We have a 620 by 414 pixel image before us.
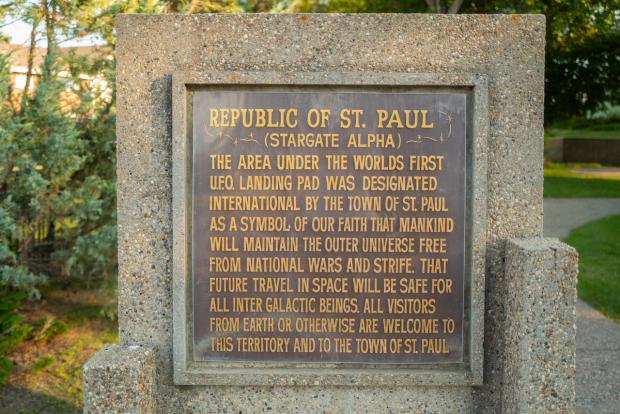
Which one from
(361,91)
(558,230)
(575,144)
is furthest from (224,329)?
(575,144)

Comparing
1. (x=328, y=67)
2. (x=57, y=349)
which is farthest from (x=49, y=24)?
(x=328, y=67)

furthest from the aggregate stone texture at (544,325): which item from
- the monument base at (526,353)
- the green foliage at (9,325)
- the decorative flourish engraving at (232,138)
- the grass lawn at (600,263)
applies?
the grass lawn at (600,263)

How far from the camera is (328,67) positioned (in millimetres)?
3229

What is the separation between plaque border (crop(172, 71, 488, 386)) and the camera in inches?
125

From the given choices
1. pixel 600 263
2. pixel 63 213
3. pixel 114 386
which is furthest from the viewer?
pixel 600 263

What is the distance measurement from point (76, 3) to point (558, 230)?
9.84 metres

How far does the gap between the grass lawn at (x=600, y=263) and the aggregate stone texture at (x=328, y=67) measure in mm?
4374

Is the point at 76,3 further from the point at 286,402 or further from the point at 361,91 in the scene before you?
the point at 286,402

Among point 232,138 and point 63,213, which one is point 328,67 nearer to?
point 232,138

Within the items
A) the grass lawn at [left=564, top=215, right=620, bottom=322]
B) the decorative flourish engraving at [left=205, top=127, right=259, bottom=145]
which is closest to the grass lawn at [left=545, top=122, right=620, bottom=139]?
the grass lawn at [left=564, top=215, right=620, bottom=322]

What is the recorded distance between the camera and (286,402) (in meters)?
3.30

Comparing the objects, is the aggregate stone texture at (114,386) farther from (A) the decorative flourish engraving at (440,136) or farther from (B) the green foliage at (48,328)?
(B) the green foliage at (48,328)

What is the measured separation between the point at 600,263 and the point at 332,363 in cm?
750

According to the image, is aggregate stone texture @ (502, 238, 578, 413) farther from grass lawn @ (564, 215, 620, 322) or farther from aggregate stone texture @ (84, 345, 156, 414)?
grass lawn @ (564, 215, 620, 322)
